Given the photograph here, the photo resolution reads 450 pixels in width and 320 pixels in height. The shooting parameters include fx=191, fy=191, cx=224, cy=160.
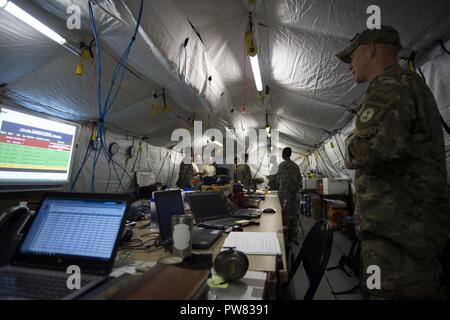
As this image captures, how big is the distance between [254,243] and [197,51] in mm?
1891

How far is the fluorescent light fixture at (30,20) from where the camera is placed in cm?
112

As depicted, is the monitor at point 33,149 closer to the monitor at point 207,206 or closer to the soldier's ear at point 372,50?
the monitor at point 207,206

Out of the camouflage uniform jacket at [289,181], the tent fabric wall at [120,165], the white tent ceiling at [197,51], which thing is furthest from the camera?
the camouflage uniform jacket at [289,181]

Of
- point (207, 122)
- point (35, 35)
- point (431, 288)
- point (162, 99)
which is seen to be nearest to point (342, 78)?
point (431, 288)

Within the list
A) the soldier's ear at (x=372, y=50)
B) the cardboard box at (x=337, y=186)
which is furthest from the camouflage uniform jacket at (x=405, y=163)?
the cardboard box at (x=337, y=186)

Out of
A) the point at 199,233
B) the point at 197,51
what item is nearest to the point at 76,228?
the point at 199,233

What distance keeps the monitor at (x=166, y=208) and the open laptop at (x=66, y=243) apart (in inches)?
12.7

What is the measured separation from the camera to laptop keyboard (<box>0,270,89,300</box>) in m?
0.54

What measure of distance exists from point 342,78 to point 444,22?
966 millimetres

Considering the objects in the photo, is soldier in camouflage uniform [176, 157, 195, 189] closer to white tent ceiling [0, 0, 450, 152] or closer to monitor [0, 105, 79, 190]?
white tent ceiling [0, 0, 450, 152]

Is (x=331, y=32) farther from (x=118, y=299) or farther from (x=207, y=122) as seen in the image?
(x=207, y=122)

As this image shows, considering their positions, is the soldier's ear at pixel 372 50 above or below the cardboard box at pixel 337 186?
above

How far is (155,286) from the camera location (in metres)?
0.42

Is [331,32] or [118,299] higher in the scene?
[331,32]
